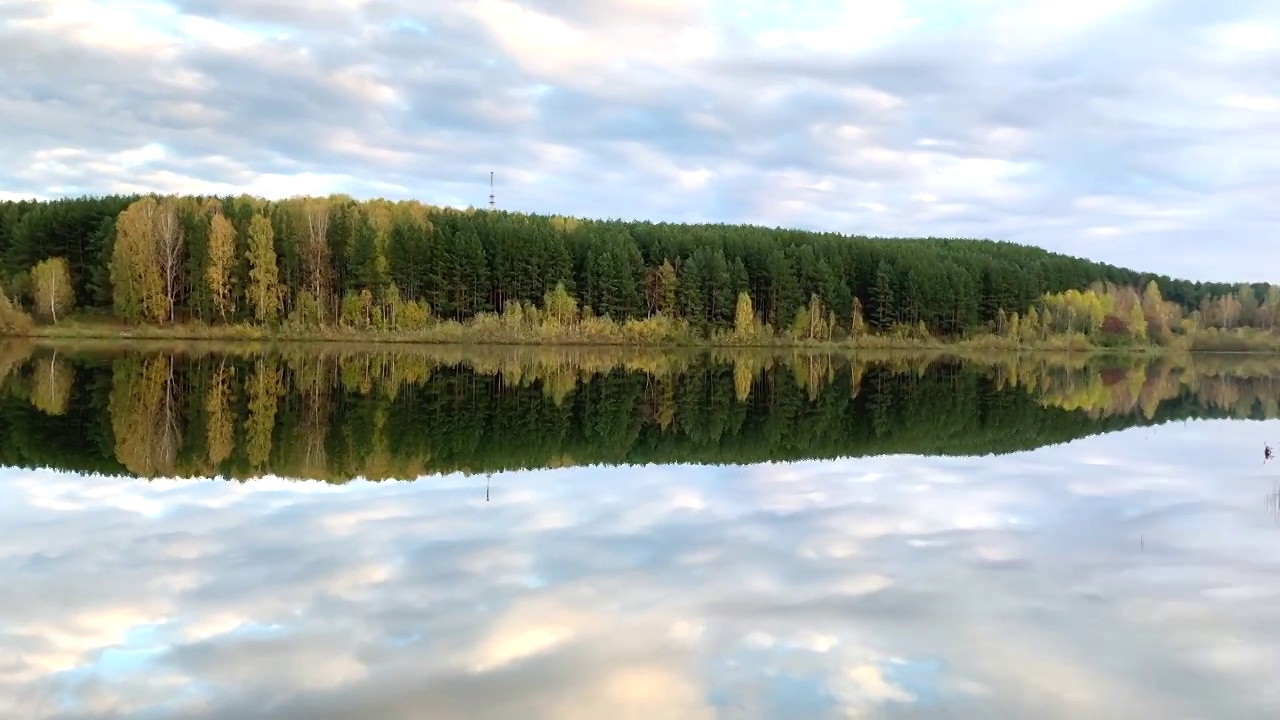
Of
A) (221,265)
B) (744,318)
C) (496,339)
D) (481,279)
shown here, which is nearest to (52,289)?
(221,265)

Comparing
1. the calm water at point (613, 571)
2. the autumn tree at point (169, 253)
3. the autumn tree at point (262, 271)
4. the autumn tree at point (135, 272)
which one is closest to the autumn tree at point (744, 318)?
the autumn tree at point (262, 271)

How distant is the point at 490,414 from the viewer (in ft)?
77.7

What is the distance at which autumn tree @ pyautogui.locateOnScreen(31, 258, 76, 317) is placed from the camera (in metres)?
72.6

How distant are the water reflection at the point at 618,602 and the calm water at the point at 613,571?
4cm

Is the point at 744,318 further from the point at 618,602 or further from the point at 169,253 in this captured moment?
the point at 618,602

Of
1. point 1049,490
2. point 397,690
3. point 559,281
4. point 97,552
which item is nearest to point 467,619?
point 397,690

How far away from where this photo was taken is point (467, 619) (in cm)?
786

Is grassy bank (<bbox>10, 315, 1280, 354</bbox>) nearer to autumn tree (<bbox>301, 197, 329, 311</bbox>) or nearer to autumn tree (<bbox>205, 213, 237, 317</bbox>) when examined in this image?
autumn tree (<bbox>205, 213, 237, 317</bbox>)

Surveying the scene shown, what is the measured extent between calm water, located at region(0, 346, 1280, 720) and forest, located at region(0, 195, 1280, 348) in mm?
57324

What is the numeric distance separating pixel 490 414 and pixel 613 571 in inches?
575

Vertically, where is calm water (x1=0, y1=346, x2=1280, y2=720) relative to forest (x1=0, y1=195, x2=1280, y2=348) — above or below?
below

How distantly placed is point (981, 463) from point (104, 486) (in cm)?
1449

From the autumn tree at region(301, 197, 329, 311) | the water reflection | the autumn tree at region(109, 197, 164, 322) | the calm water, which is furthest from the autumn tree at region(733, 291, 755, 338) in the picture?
the water reflection

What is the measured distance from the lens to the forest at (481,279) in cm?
7525
